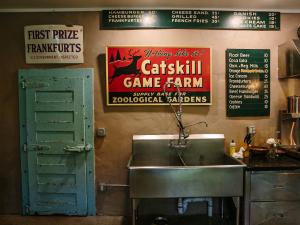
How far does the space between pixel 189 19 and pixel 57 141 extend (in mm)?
1997

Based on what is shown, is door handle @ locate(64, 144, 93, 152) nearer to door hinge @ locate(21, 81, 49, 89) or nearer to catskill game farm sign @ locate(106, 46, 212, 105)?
catskill game farm sign @ locate(106, 46, 212, 105)

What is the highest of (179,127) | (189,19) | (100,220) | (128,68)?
(189,19)

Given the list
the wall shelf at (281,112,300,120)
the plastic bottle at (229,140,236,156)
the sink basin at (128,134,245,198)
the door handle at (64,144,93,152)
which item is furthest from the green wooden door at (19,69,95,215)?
the wall shelf at (281,112,300,120)

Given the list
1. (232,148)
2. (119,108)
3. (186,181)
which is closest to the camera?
(186,181)

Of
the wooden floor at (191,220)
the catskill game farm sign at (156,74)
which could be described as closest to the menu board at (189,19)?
the catskill game farm sign at (156,74)

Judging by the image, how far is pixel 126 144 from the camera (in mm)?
3033

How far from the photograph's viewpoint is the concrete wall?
2.97 metres

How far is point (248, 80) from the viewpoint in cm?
297

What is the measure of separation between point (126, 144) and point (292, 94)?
6.44 ft

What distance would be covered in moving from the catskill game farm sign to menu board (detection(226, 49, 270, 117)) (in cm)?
25

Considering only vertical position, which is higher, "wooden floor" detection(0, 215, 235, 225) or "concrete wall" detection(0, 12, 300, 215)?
"concrete wall" detection(0, 12, 300, 215)

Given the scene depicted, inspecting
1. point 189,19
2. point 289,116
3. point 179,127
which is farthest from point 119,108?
point 289,116

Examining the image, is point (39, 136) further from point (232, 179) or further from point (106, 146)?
point (232, 179)

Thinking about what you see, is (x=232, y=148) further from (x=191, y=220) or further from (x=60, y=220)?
(x=60, y=220)
